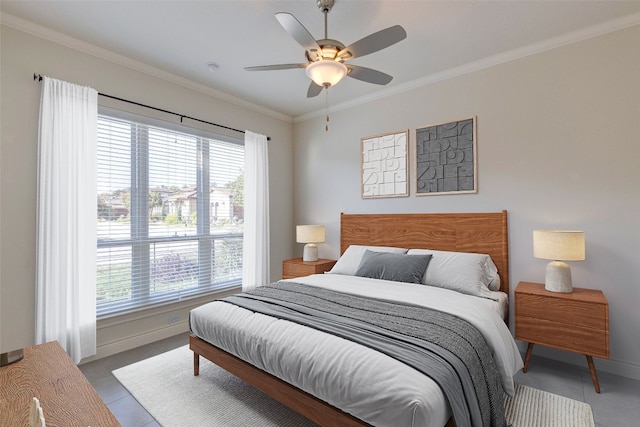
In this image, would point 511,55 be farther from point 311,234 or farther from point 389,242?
point 311,234

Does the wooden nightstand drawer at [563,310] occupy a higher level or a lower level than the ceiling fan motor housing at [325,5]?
lower

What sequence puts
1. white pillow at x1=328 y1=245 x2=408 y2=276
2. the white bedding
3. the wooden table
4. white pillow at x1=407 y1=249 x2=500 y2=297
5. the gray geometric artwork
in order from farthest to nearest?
white pillow at x1=328 y1=245 x2=408 y2=276 < the gray geometric artwork < white pillow at x1=407 y1=249 x2=500 y2=297 < the white bedding < the wooden table

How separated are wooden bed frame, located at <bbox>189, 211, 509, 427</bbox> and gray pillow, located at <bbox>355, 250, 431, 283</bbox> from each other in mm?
490

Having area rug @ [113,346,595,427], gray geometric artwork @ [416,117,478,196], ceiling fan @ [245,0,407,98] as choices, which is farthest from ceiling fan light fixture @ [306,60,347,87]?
area rug @ [113,346,595,427]

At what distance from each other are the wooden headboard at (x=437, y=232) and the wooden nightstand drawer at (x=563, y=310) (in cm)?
48

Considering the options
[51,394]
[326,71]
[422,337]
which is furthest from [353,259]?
[51,394]

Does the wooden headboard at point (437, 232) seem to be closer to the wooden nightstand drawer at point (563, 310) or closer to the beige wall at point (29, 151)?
the wooden nightstand drawer at point (563, 310)

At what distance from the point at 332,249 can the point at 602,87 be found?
10.5ft

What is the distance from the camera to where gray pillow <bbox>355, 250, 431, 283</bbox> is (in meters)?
2.87

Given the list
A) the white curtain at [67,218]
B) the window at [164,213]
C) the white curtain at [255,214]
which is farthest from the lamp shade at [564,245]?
the white curtain at [67,218]

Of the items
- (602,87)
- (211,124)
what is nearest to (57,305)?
(211,124)

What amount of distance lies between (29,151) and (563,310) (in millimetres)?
4392

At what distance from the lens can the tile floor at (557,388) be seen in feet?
6.44

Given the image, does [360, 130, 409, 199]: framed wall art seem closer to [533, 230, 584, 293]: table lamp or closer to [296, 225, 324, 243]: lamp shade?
[296, 225, 324, 243]: lamp shade
